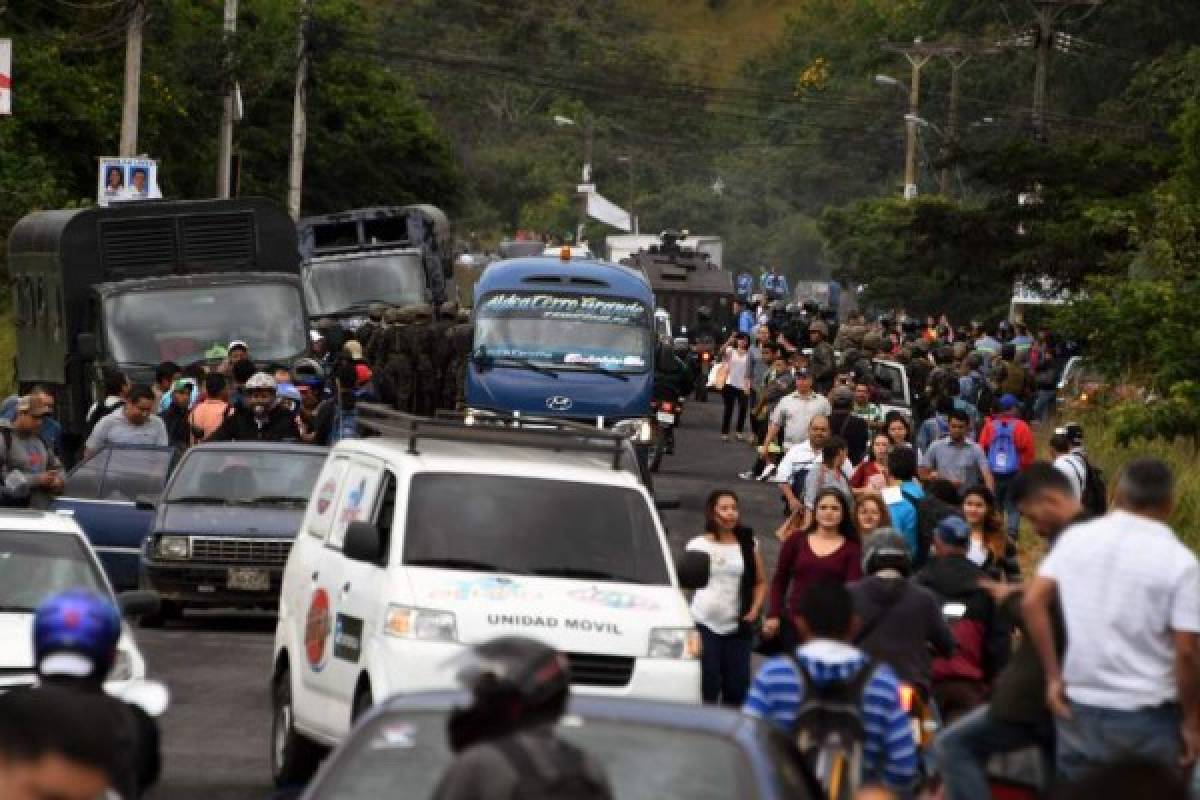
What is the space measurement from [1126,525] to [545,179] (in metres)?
139

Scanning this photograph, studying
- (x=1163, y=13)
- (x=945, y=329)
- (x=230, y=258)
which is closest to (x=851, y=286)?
(x=1163, y=13)

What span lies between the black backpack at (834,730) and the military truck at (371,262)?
34.5 meters

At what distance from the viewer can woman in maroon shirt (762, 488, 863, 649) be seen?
15219mm

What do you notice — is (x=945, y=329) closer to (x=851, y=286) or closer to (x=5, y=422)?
(x=851, y=286)

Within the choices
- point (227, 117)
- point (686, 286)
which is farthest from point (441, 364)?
point (686, 286)

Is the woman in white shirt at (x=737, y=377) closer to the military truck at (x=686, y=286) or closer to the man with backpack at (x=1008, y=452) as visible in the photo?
the man with backpack at (x=1008, y=452)

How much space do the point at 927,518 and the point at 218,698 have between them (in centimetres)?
436

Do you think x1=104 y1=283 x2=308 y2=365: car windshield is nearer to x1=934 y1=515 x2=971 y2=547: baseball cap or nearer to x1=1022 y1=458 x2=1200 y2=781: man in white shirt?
x1=934 y1=515 x2=971 y2=547: baseball cap

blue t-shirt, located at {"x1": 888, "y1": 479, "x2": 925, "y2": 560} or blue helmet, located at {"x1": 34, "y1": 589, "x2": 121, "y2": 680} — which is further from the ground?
blue helmet, located at {"x1": 34, "y1": 589, "x2": 121, "y2": 680}

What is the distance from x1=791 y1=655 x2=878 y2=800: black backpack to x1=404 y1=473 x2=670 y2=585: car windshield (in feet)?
13.7

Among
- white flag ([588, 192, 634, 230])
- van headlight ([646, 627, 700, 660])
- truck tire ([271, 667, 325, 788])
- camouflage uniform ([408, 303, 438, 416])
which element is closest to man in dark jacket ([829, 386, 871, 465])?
camouflage uniform ([408, 303, 438, 416])

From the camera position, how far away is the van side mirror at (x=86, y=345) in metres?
29.7

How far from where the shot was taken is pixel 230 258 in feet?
108

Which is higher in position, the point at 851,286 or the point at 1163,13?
the point at 1163,13
